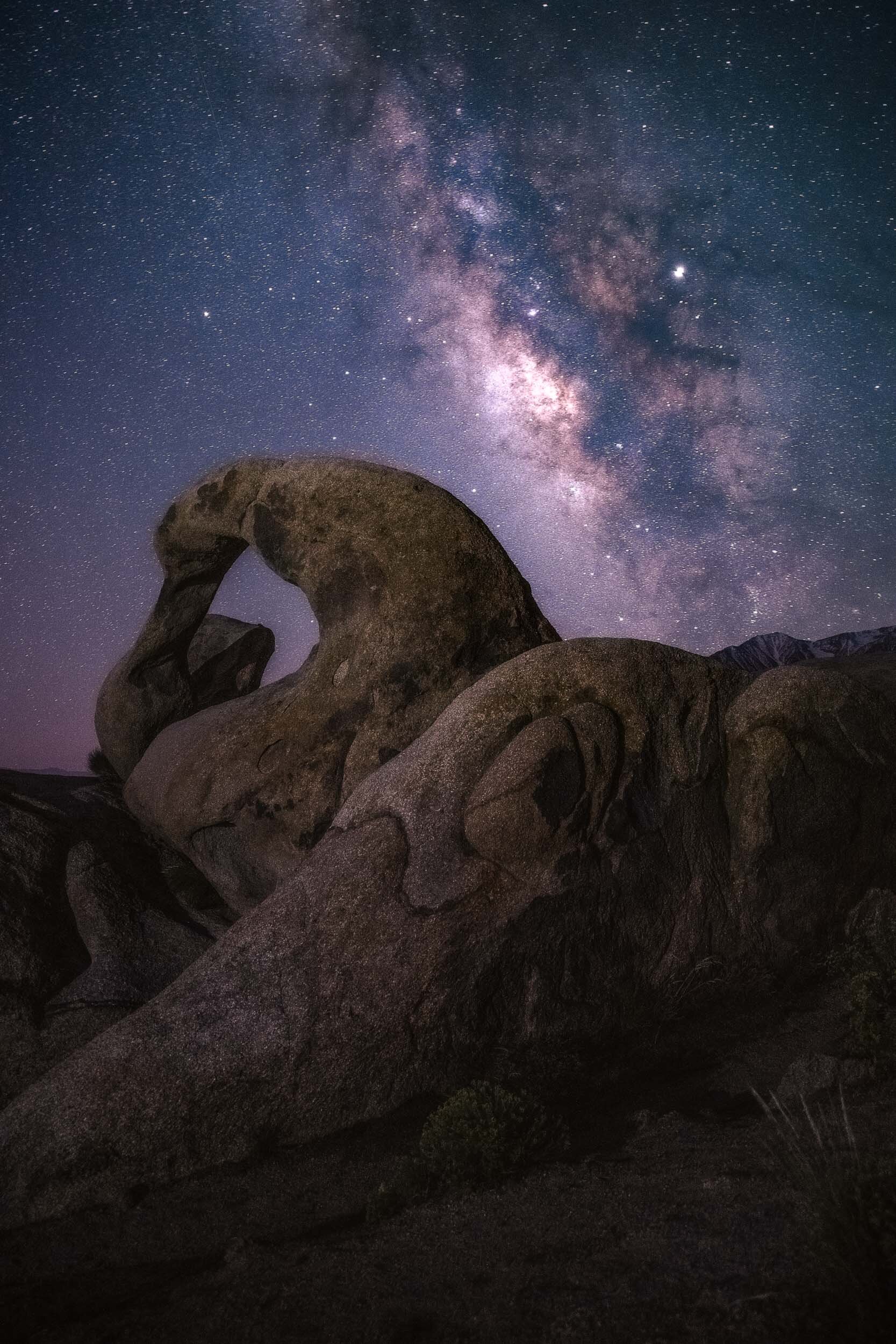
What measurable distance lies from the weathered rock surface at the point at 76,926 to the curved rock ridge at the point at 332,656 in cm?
47

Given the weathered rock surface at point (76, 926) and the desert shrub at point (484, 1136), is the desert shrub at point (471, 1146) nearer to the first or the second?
the desert shrub at point (484, 1136)

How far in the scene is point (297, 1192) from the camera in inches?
194

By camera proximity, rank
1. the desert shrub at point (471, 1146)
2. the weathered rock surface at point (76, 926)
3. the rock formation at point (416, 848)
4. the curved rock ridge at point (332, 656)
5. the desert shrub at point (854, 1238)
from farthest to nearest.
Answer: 1. the curved rock ridge at point (332, 656)
2. the weathered rock surface at point (76, 926)
3. the rock formation at point (416, 848)
4. the desert shrub at point (471, 1146)
5. the desert shrub at point (854, 1238)

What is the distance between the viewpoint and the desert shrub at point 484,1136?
4.66 metres

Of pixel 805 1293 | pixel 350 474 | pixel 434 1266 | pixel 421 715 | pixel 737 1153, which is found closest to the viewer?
pixel 805 1293

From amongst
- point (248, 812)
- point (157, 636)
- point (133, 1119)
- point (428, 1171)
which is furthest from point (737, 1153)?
point (157, 636)

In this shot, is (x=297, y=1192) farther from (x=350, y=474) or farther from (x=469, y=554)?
(x=350, y=474)

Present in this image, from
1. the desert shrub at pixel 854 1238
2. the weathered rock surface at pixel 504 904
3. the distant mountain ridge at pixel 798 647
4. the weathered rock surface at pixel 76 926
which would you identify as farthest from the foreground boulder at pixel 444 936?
the distant mountain ridge at pixel 798 647

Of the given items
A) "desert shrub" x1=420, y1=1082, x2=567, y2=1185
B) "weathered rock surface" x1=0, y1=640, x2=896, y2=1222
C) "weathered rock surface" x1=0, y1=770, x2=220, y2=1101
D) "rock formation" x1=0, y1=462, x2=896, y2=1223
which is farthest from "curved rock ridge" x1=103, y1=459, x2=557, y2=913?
"desert shrub" x1=420, y1=1082, x2=567, y2=1185

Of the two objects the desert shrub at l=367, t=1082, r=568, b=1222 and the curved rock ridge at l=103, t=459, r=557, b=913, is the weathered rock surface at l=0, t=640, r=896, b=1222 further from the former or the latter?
the curved rock ridge at l=103, t=459, r=557, b=913

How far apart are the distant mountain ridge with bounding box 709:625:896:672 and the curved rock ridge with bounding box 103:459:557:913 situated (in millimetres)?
11201

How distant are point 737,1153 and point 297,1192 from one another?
2.57 meters

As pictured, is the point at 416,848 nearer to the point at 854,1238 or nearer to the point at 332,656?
the point at 332,656

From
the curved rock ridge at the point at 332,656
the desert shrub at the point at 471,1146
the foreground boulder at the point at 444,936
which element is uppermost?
the curved rock ridge at the point at 332,656
